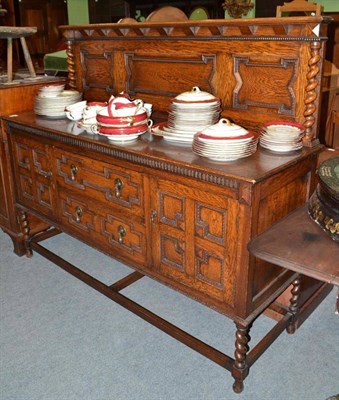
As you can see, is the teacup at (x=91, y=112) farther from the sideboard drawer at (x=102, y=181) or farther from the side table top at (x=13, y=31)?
the side table top at (x=13, y=31)

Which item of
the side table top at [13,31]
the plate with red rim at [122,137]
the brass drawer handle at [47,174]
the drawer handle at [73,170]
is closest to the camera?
the plate with red rim at [122,137]

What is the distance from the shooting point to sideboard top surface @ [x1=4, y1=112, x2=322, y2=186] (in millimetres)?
1688

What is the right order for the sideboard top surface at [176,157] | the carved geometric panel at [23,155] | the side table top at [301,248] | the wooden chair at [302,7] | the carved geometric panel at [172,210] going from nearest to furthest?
the side table top at [301,248], the sideboard top surface at [176,157], the carved geometric panel at [172,210], the carved geometric panel at [23,155], the wooden chair at [302,7]

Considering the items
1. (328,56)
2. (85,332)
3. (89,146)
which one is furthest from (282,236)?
(328,56)

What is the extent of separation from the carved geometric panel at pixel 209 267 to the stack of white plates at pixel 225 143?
16.0 inches

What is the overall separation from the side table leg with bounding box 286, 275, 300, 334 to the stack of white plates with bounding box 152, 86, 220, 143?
0.95 m

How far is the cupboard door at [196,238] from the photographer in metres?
1.76

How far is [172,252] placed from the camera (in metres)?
2.02

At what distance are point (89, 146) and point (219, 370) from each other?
1.27 m

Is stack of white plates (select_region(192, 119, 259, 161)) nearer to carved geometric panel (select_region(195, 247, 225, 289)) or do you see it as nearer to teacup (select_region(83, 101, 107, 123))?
carved geometric panel (select_region(195, 247, 225, 289))

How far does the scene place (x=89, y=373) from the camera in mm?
2119

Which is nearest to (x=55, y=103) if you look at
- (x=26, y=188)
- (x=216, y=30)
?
(x=26, y=188)

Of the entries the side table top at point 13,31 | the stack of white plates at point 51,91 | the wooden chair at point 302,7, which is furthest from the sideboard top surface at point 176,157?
the wooden chair at point 302,7

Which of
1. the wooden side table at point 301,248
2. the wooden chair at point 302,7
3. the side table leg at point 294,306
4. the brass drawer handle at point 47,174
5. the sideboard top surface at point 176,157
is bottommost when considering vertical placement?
the side table leg at point 294,306
